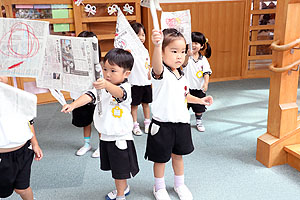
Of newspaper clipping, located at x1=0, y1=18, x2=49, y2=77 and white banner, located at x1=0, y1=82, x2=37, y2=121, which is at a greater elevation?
newspaper clipping, located at x1=0, y1=18, x2=49, y2=77

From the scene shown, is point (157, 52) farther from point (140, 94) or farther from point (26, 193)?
point (140, 94)

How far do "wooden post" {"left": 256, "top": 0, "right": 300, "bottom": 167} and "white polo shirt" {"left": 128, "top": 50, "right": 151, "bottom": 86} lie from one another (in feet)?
3.68

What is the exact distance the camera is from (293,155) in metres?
2.05

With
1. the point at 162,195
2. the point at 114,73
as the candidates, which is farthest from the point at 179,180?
the point at 114,73

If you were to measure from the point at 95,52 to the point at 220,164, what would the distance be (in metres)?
1.43

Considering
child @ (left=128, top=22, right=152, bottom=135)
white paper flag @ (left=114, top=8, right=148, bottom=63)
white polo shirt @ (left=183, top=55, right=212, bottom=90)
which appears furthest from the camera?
white polo shirt @ (left=183, top=55, right=212, bottom=90)

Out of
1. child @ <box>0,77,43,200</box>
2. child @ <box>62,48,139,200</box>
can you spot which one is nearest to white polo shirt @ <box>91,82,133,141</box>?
child @ <box>62,48,139,200</box>

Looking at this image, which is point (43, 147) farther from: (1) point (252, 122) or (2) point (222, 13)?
(2) point (222, 13)

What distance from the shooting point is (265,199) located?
1.73 m

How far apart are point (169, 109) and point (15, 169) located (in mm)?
Result: 858

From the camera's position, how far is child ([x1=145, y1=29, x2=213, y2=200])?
153 centimetres

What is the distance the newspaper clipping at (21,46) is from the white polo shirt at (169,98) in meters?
0.63

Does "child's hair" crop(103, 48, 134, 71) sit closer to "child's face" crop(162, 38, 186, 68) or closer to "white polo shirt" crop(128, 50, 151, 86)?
"child's face" crop(162, 38, 186, 68)

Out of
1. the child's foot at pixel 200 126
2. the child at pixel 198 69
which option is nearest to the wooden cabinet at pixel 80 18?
the child at pixel 198 69
